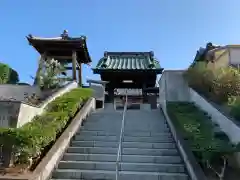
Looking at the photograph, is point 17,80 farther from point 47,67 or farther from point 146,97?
point 146,97

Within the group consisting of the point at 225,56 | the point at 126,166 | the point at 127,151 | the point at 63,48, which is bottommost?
the point at 126,166

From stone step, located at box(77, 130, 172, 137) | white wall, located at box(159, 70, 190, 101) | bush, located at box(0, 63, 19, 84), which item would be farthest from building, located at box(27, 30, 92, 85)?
stone step, located at box(77, 130, 172, 137)

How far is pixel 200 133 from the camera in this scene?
861cm

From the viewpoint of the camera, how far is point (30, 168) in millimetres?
6188

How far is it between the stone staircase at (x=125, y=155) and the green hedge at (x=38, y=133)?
68 cm

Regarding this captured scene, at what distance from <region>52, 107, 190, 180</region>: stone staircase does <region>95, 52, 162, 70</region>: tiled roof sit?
7.95m

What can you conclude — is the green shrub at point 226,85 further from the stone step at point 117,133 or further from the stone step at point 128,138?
the stone step at point 128,138

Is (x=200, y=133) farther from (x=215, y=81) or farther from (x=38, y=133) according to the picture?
(x=38, y=133)

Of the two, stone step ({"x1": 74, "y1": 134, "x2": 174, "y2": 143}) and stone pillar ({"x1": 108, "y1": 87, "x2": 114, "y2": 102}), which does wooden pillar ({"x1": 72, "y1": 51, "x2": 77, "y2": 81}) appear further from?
stone step ({"x1": 74, "y1": 134, "x2": 174, "y2": 143})

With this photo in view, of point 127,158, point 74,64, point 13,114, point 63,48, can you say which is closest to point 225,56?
point 74,64

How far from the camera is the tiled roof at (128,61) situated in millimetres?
18553

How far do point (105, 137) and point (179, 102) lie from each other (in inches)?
206

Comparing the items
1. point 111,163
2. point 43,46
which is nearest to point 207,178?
point 111,163

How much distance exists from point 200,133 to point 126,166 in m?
2.55
